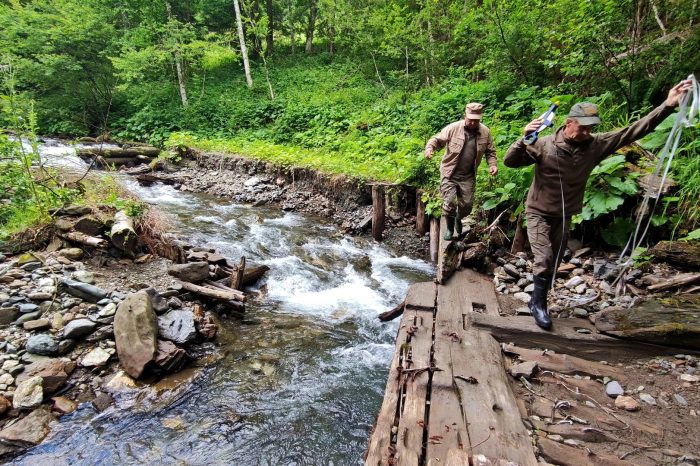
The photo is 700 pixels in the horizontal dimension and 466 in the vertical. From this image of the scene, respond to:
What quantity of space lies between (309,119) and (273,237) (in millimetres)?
10436

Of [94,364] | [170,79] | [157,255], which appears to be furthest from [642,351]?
[170,79]

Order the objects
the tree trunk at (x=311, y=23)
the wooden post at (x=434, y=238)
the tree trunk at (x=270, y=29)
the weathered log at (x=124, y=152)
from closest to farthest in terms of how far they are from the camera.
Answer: the wooden post at (x=434, y=238)
the weathered log at (x=124, y=152)
the tree trunk at (x=311, y=23)
the tree trunk at (x=270, y=29)

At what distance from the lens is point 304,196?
39.3ft

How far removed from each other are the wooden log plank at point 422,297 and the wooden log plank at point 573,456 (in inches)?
80.0

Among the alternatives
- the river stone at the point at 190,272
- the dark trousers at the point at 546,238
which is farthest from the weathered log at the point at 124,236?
the dark trousers at the point at 546,238

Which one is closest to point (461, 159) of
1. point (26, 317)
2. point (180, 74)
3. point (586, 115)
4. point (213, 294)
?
point (586, 115)

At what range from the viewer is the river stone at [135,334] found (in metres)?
4.07

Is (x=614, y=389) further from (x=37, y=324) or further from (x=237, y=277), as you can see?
(x=37, y=324)

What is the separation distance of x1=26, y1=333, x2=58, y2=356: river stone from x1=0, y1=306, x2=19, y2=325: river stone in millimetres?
472

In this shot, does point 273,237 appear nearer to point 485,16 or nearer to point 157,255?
point 157,255

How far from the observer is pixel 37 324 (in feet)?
13.9

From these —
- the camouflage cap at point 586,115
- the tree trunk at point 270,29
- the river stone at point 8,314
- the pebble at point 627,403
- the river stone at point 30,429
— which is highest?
the tree trunk at point 270,29

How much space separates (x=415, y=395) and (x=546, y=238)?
230 centimetres

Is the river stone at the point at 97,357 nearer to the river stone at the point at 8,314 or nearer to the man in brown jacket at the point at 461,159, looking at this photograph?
the river stone at the point at 8,314
